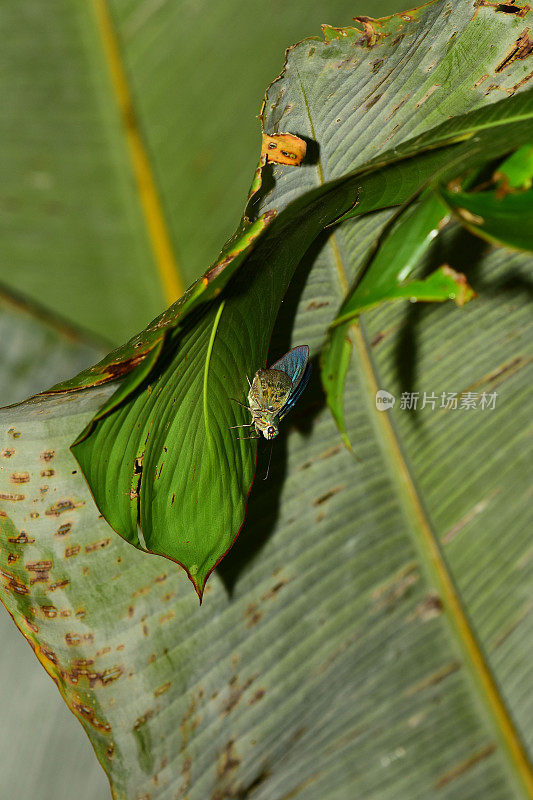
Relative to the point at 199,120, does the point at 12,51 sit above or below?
above

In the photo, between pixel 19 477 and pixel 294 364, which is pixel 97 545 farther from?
pixel 294 364

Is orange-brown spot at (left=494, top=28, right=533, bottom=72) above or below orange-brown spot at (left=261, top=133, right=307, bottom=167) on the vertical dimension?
below

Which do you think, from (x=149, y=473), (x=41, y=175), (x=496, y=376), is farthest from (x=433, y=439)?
(x=41, y=175)

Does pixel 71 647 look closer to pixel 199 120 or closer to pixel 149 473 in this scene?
pixel 149 473

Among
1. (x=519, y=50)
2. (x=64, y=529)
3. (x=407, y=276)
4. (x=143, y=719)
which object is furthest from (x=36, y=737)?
(x=519, y=50)

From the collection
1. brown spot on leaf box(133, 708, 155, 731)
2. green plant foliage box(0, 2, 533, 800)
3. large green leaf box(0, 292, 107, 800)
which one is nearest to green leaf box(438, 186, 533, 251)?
green plant foliage box(0, 2, 533, 800)

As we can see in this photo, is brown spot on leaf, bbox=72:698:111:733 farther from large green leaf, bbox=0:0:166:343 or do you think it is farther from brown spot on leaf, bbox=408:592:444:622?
large green leaf, bbox=0:0:166:343
